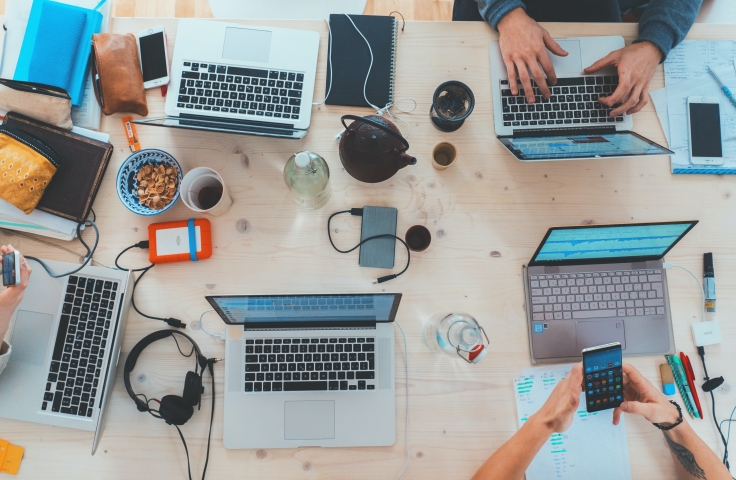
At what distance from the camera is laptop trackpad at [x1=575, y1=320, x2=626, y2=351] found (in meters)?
1.06

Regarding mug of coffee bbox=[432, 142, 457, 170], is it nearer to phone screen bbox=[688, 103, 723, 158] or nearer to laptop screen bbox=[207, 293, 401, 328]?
laptop screen bbox=[207, 293, 401, 328]

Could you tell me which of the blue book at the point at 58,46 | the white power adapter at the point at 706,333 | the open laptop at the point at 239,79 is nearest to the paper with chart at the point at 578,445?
the white power adapter at the point at 706,333

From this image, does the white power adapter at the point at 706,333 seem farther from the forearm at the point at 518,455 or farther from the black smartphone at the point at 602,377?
the forearm at the point at 518,455

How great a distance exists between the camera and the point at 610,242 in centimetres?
100

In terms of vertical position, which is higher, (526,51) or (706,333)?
(526,51)

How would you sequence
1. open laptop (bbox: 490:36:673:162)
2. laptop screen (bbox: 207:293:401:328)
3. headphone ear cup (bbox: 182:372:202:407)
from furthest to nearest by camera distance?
open laptop (bbox: 490:36:673:162) < headphone ear cup (bbox: 182:372:202:407) < laptop screen (bbox: 207:293:401:328)

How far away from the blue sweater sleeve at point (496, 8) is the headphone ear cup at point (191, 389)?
45.8 inches

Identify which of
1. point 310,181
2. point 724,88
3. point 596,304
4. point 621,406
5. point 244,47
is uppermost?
point 244,47

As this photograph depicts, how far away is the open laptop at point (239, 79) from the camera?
3.51 ft

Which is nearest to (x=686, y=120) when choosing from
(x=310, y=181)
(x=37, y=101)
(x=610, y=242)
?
(x=610, y=242)

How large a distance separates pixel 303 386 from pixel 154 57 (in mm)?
907

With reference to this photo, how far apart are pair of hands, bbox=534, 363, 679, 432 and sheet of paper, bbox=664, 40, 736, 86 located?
0.79m

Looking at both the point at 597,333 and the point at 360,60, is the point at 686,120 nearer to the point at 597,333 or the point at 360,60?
the point at 597,333

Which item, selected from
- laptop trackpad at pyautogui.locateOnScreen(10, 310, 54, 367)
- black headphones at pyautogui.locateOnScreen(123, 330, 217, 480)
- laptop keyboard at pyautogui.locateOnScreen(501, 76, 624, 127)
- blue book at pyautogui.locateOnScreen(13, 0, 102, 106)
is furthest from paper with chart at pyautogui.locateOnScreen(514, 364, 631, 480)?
Answer: blue book at pyautogui.locateOnScreen(13, 0, 102, 106)
